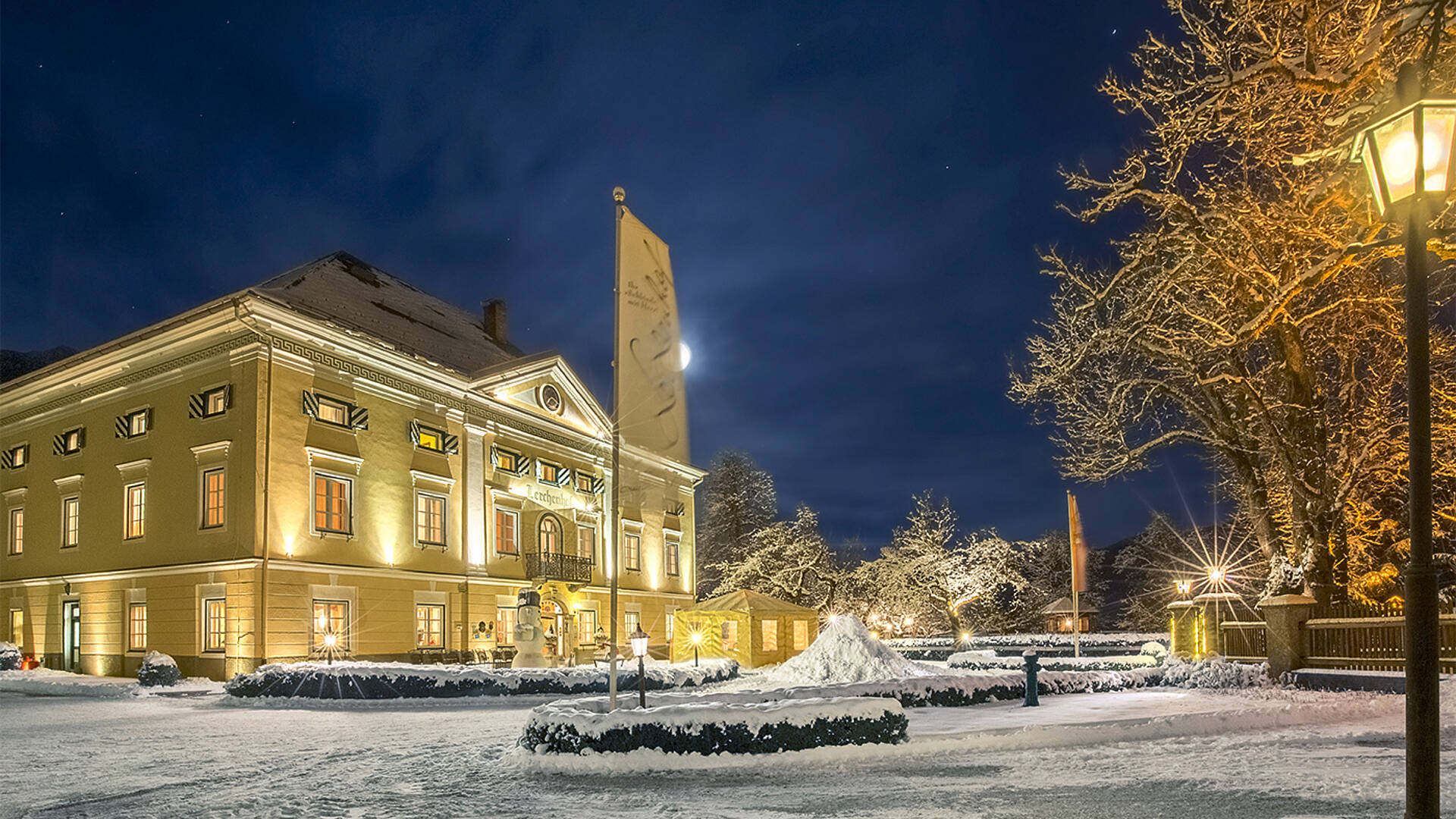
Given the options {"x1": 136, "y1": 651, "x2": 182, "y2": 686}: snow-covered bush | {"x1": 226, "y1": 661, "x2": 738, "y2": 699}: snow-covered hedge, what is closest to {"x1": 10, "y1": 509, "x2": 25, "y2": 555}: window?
{"x1": 136, "y1": 651, "x2": 182, "y2": 686}: snow-covered bush

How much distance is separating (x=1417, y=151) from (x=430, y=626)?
102 ft

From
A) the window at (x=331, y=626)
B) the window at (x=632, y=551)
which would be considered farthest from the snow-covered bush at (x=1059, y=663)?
the window at (x=331, y=626)

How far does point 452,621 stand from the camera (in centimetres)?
3331

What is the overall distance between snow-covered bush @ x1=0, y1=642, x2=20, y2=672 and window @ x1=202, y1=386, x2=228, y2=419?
1013 cm

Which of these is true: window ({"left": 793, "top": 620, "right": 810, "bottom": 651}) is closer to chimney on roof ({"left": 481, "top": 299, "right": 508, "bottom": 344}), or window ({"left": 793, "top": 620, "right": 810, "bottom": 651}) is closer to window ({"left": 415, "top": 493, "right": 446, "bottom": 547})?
window ({"left": 415, "top": 493, "right": 446, "bottom": 547})

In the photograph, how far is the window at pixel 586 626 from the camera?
130 ft

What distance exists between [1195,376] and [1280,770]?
513 inches

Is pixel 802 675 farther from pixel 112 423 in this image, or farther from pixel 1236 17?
pixel 112 423

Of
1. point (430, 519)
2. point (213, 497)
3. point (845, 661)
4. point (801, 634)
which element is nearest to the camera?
point (845, 661)

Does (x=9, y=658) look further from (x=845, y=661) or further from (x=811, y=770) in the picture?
(x=811, y=770)

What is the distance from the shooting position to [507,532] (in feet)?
122

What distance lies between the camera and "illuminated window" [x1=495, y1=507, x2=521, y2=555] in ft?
120

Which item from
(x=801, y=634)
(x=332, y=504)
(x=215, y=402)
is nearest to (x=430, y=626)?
(x=332, y=504)

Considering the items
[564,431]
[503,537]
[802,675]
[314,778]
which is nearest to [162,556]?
[503,537]
